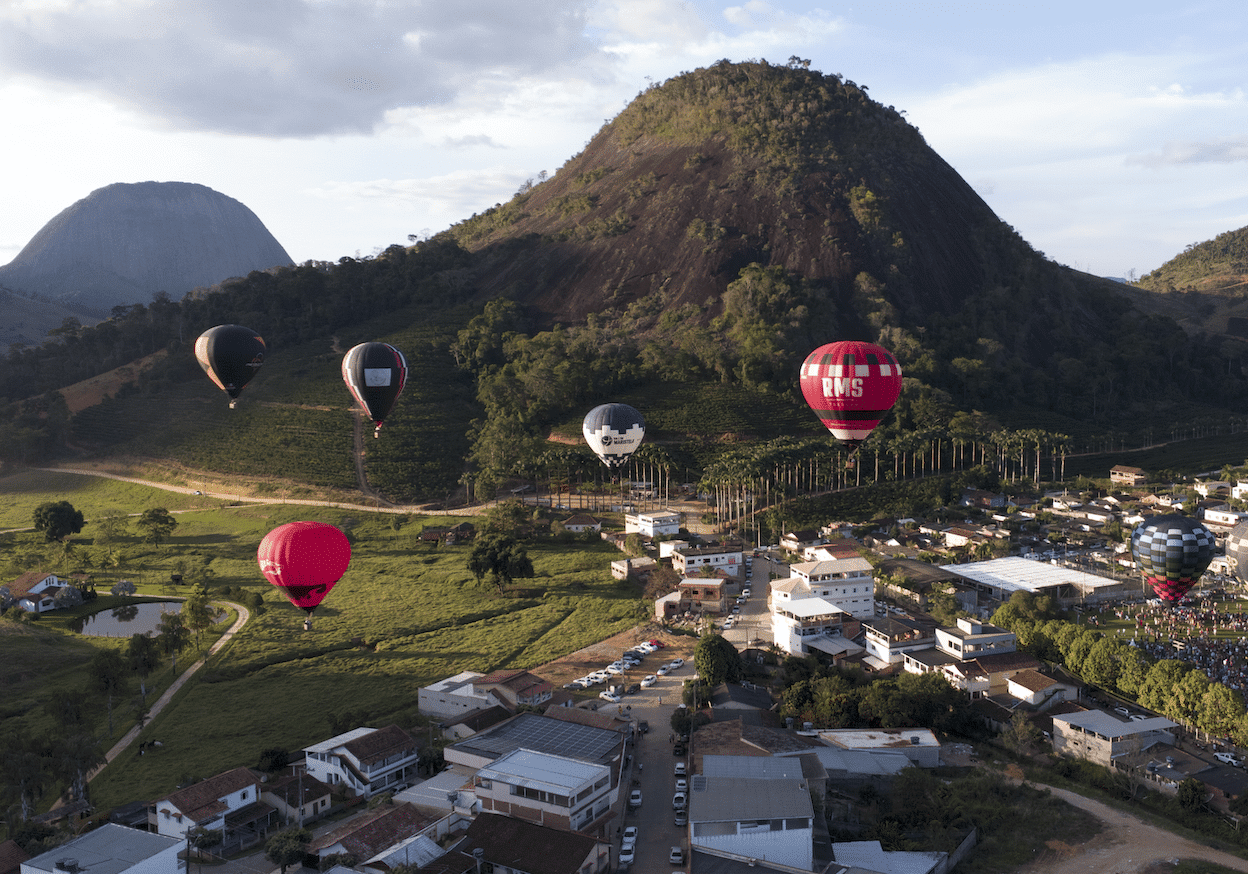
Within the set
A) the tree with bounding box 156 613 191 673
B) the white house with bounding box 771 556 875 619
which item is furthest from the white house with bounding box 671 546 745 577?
the tree with bounding box 156 613 191 673

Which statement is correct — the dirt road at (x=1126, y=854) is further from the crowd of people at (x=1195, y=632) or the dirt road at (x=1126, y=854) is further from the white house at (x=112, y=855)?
the white house at (x=112, y=855)

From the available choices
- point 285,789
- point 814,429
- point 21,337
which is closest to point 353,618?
point 285,789

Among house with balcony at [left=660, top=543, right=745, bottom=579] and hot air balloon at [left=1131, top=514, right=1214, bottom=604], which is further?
house with balcony at [left=660, top=543, right=745, bottom=579]

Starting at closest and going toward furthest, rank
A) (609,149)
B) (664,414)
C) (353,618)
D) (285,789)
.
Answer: (285,789), (353,618), (664,414), (609,149)

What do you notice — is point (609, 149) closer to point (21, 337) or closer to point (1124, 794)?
point (21, 337)

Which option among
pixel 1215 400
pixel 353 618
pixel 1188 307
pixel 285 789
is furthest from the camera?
pixel 1188 307

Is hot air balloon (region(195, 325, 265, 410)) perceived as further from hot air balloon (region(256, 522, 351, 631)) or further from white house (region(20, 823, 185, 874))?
white house (region(20, 823, 185, 874))

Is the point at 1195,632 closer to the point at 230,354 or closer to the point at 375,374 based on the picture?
the point at 375,374

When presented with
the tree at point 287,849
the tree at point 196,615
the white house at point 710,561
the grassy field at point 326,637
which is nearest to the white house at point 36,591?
the grassy field at point 326,637
